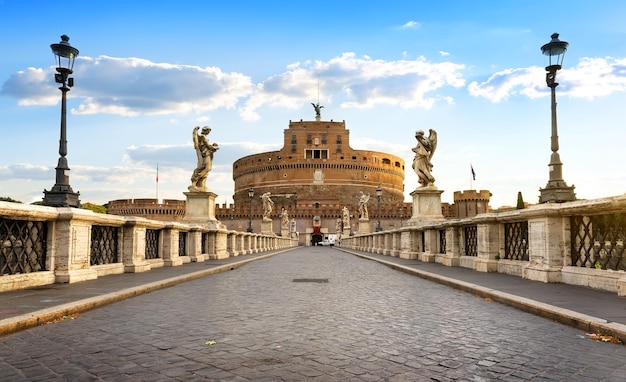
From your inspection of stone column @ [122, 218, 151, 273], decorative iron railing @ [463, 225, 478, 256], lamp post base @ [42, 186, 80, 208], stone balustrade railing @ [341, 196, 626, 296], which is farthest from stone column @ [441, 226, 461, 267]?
lamp post base @ [42, 186, 80, 208]

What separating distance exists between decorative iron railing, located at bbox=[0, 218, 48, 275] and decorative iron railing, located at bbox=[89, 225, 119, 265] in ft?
5.09

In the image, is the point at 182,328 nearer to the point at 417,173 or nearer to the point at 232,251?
the point at 417,173

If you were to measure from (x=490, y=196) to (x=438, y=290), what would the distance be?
102m

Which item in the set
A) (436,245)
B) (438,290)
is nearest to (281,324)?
(438,290)

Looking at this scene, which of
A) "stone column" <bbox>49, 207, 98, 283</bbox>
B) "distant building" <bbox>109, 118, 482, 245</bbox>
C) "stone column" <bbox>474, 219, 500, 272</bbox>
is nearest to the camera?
"stone column" <bbox>49, 207, 98, 283</bbox>

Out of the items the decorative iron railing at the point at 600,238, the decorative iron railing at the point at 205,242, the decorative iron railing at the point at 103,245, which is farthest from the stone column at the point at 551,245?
the decorative iron railing at the point at 205,242

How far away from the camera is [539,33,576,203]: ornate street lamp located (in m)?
11.4

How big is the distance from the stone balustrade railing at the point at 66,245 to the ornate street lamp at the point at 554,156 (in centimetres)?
960

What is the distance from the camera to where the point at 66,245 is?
884 centimetres

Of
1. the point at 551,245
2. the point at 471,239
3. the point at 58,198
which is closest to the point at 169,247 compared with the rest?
the point at 58,198

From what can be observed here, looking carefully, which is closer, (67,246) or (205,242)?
(67,246)

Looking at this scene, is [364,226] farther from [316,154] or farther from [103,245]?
[316,154]

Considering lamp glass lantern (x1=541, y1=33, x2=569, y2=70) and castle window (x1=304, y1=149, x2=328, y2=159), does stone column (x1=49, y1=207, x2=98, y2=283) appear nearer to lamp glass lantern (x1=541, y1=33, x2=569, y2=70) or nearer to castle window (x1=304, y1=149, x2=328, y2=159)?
lamp glass lantern (x1=541, y1=33, x2=569, y2=70)

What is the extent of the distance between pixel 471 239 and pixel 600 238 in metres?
5.84
